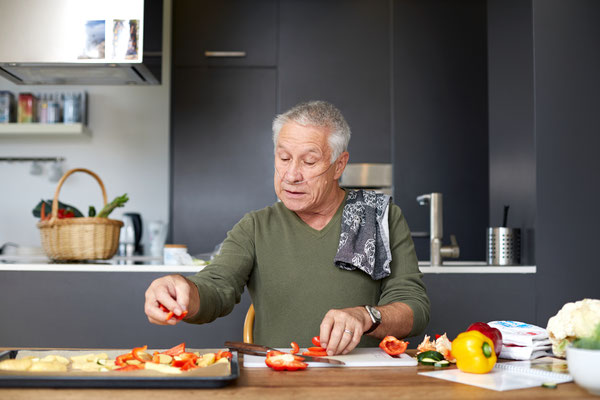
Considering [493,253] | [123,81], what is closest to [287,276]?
[493,253]

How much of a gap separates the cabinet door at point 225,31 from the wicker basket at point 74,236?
1707mm

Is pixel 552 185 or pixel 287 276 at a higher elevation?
pixel 552 185

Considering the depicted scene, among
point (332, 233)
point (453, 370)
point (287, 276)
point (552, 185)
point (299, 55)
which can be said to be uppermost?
point (299, 55)

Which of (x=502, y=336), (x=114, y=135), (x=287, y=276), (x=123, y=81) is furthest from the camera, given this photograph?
(x=114, y=135)

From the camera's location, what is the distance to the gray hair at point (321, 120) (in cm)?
174

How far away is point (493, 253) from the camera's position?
267 cm

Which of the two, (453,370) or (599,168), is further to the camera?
(599,168)

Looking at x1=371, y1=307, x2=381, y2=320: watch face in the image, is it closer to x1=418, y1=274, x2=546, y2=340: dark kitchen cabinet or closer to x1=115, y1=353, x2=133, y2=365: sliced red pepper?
x1=115, y1=353, x2=133, y2=365: sliced red pepper

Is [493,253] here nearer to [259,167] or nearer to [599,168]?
[599,168]

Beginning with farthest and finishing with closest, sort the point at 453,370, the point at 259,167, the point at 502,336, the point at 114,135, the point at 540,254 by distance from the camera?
the point at 114,135 → the point at 259,167 → the point at 540,254 → the point at 502,336 → the point at 453,370

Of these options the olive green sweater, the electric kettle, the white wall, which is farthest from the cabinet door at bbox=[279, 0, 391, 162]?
the olive green sweater

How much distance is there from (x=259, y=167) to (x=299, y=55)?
74cm

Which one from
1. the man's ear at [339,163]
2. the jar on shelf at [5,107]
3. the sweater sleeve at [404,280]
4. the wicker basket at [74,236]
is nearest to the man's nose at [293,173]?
the man's ear at [339,163]

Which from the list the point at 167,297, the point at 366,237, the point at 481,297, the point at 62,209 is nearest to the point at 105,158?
the point at 62,209
